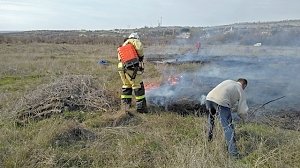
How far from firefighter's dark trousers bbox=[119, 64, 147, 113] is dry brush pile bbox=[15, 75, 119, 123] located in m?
0.39

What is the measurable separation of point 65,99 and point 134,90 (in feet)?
5.05

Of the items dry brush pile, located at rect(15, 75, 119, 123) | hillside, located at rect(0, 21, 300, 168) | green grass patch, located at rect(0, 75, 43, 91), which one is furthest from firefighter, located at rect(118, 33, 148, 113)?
green grass patch, located at rect(0, 75, 43, 91)

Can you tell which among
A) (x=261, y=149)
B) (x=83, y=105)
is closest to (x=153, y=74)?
(x=83, y=105)

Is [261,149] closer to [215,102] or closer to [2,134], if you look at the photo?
[215,102]

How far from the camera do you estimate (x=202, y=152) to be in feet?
14.8

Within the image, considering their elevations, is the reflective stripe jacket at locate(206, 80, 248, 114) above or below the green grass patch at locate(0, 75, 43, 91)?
above

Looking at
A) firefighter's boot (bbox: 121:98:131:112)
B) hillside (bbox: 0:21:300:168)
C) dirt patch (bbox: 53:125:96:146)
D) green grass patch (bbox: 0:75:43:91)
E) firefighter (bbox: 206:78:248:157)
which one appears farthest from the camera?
green grass patch (bbox: 0:75:43:91)

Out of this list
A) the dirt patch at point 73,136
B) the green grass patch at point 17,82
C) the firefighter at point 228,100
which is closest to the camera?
the firefighter at point 228,100

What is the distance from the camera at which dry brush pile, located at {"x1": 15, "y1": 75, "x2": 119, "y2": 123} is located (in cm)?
778

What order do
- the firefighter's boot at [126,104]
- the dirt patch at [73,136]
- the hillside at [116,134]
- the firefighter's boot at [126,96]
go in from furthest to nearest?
the firefighter's boot at [126,96] < the firefighter's boot at [126,104] < the dirt patch at [73,136] < the hillside at [116,134]

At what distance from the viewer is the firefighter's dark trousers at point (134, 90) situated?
26.0 feet

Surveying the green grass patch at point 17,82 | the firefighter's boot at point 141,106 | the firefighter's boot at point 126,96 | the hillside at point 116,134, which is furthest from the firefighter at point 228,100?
the green grass patch at point 17,82

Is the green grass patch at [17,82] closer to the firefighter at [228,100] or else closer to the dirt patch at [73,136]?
the dirt patch at [73,136]

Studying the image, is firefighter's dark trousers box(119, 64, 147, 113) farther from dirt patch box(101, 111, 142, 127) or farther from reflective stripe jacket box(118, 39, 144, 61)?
reflective stripe jacket box(118, 39, 144, 61)
